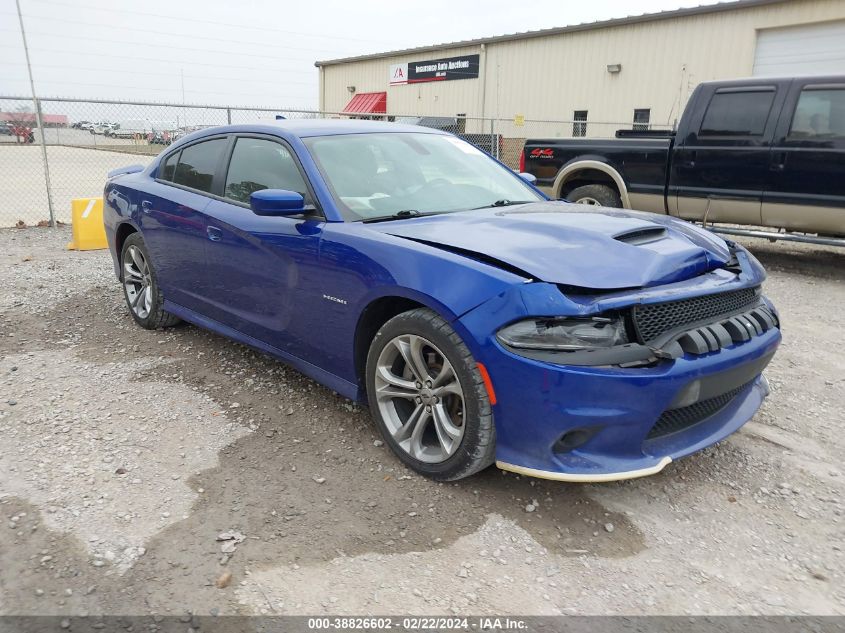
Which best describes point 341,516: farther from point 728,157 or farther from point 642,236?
point 728,157

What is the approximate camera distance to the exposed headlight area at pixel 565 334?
8.21 feet

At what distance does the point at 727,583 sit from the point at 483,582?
875mm

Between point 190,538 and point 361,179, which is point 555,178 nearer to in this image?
point 361,179

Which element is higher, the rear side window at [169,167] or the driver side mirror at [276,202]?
the rear side window at [169,167]

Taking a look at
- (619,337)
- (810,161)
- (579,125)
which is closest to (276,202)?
(619,337)

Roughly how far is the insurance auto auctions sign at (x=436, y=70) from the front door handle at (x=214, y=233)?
71.3 ft

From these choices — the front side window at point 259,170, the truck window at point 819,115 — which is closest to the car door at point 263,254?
the front side window at point 259,170

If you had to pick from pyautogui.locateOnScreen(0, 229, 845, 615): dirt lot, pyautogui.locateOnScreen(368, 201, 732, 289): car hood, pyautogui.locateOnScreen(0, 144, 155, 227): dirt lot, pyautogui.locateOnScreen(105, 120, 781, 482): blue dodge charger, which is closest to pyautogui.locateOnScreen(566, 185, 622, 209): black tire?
pyautogui.locateOnScreen(105, 120, 781, 482): blue dodge charger

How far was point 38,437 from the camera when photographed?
3396 mm

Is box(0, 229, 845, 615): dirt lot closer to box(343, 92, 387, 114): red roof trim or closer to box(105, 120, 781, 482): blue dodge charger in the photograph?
box(105, 120, 781, 482): blue dodge charger

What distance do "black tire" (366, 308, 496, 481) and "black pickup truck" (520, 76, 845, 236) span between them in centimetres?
598

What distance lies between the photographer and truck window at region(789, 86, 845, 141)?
22.4 feet

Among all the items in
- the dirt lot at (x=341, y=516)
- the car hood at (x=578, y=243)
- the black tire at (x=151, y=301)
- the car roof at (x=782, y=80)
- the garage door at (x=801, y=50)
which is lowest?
the dirt lot at (x=341, y=516)

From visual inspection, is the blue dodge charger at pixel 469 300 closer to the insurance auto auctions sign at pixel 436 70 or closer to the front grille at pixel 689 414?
the front grille at pixel 689 414
